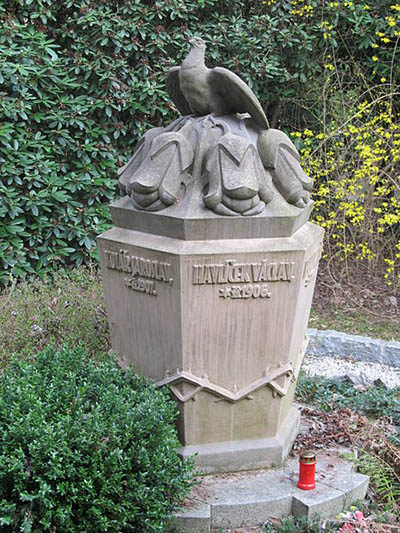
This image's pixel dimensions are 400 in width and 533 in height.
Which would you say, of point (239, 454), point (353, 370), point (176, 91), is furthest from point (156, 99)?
point (239, 454)

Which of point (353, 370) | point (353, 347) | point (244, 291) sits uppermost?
point (244, 291)

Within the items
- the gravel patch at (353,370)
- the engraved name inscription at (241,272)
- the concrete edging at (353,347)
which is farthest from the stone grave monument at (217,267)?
the concrete edging at (353,347)

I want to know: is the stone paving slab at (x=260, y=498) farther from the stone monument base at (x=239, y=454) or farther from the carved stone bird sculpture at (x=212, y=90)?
the carved stone bird sculpture at (x=212, y=90)

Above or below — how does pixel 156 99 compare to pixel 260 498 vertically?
above

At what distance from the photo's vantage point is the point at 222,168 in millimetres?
2566

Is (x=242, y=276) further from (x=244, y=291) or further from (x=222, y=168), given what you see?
(x=222, y=168)

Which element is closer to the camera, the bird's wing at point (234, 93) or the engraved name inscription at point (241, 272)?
the engraved name inscription at point (241, 272)

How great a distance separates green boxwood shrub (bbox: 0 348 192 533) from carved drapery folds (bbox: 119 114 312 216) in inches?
38.6

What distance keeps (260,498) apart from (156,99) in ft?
15.5

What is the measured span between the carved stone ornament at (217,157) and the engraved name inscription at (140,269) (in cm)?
27

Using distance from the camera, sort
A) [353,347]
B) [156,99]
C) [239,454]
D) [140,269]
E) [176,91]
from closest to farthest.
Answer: [140,269] → [239,454] → [176,91] → [353,347] → [156,99]

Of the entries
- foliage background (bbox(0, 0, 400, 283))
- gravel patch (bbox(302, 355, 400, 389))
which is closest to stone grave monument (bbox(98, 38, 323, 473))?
gravel patch (bbox(302, 355, 400, 389))

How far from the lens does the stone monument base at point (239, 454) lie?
278 centimetres

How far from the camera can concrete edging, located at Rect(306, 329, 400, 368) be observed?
4961 millimetres
